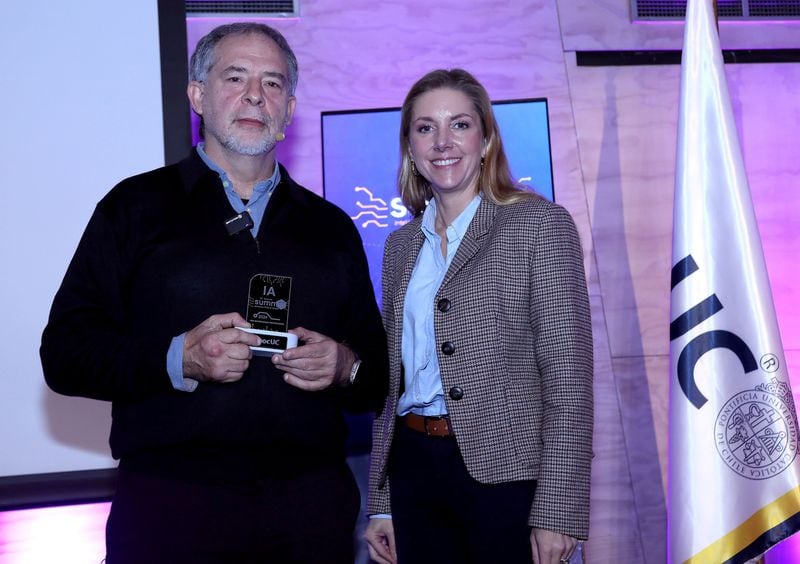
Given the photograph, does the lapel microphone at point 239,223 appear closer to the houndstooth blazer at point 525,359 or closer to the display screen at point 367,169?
the houndstooth blazer at point 525,359

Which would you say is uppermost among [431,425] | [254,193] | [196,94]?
[196,94]

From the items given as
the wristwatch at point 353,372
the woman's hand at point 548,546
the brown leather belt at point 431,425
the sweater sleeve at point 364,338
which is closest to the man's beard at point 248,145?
the sweater sleeve at point 364,338

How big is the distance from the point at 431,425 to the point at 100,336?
0.79 meters

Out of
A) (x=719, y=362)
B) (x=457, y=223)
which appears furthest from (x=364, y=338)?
(x=719, y=362)

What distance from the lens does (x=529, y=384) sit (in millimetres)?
2043

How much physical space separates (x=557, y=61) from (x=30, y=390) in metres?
2.37

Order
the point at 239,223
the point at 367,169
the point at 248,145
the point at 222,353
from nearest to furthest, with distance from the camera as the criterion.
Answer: the point at 222,353 < the point at 239,223 < the point at 248,145 < the point at 367,169

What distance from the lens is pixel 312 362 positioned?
1853 millimetres

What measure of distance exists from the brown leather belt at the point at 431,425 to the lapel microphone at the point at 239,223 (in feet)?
2.04

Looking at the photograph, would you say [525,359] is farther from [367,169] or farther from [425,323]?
[367,169]

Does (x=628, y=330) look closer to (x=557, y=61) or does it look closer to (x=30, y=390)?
(x=557, y=61)

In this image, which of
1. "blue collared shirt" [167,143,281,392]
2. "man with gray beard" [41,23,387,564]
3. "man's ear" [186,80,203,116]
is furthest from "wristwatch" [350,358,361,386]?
"man's ear" [186,80,203,116]

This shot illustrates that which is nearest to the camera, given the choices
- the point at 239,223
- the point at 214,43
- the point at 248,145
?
the point at 239,223

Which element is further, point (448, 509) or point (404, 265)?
point (404, 265)
